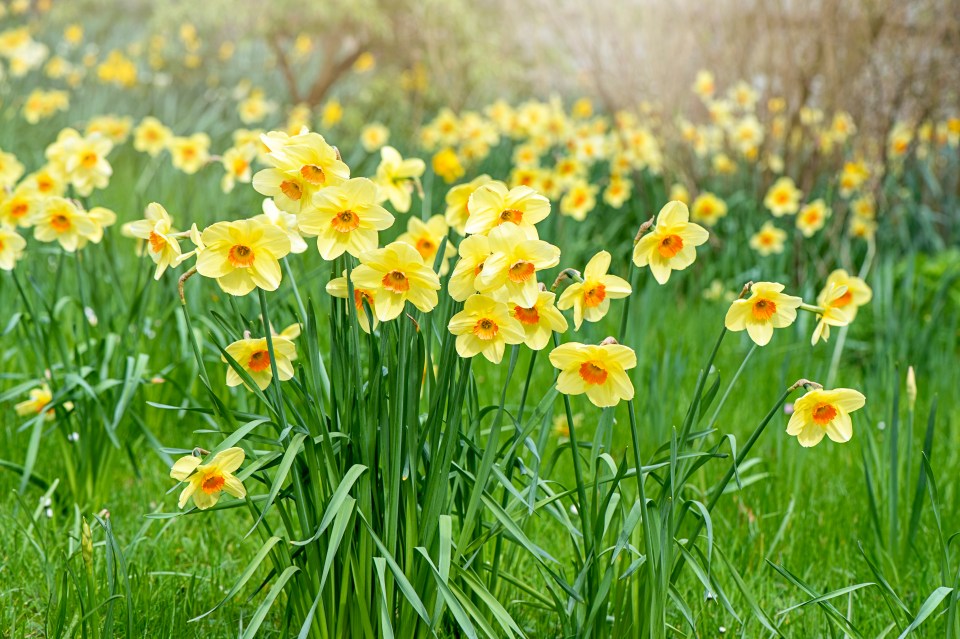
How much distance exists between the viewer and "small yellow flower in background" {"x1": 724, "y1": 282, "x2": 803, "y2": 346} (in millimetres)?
1389

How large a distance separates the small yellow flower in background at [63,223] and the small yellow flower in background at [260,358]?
2.76 ft

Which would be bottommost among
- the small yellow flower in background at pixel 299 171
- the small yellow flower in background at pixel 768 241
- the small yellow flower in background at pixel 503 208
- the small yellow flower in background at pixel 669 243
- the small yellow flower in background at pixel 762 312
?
the small yellow flower in background at pixel 768 241

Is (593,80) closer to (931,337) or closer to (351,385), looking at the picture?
(931,337)

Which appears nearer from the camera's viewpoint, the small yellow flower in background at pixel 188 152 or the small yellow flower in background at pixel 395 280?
the small yellow flower in background at pixel 395 280

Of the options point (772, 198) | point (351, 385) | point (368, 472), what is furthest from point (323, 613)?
point (772, 198)

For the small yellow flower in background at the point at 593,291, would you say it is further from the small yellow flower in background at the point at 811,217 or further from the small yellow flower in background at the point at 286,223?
the small yellow flower in background at the point at 811,217

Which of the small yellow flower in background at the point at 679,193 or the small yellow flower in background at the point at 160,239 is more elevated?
the small yellow flower in background at the point at 160,239

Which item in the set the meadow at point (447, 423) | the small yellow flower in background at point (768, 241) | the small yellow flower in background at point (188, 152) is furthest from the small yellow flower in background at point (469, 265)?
the small yellow flower in background at point (768, 241)

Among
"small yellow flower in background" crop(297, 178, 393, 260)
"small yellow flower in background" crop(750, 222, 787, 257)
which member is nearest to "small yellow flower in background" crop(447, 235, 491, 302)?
"small yellow flower in background" crop(297, 178, 393, 260)

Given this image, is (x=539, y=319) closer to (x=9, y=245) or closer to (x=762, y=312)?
(x=762, y=312)

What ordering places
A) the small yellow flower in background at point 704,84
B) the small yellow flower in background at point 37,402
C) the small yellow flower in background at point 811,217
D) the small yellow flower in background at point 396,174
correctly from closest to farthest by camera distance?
the small yellow flower in background at point 396,174 → the small yellow flower in background at point 37,402 → the small yellow flower in background at point 811,217 → the small yellow flower in background at point 704,84

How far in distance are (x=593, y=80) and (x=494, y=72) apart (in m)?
1.36

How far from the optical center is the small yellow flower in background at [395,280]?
129 cm

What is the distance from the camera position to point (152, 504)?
2.23m
